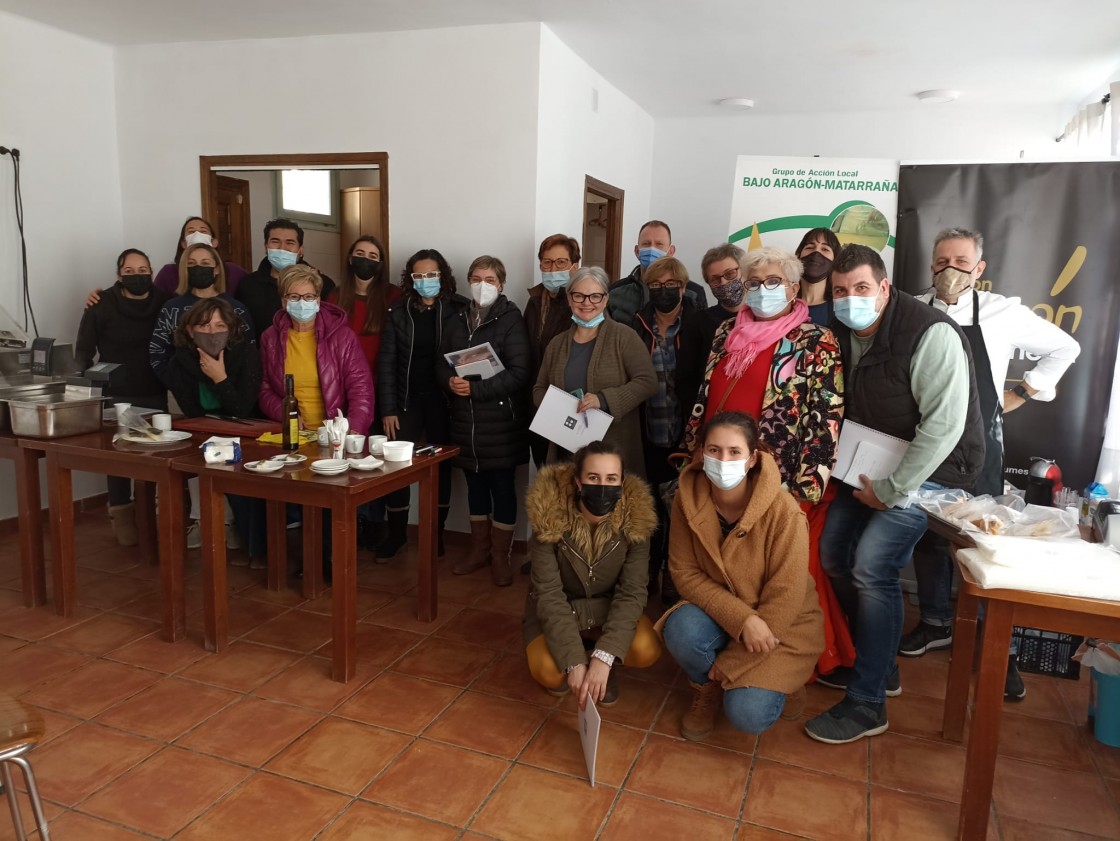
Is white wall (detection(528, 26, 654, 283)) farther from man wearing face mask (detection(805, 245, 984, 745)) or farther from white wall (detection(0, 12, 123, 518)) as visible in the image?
white wall (detection(0, 12, 123, 518))

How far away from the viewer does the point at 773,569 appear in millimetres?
2361

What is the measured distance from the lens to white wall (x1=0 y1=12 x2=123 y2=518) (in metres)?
4.16

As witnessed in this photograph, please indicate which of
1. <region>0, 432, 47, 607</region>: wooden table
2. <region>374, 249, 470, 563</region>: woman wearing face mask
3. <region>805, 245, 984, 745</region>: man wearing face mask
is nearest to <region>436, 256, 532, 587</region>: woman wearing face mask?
<region>374, 249, 470, 563</region>: woman wearing face mask

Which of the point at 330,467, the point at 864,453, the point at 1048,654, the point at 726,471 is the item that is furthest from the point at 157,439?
the point at 1048,654

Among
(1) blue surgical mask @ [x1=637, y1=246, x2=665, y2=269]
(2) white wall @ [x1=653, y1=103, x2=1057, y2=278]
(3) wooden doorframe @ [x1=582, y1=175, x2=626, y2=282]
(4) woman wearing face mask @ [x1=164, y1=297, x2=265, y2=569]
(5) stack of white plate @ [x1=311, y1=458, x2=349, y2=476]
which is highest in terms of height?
(2) white wall @ [x1=653, y1=103, x2=1057, y2=278]

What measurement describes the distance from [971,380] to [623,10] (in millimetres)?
2395

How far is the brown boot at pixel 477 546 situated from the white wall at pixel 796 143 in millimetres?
3073

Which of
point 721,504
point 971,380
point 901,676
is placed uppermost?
point 971,380

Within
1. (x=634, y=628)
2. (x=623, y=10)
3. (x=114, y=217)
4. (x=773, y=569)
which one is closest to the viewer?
(x=773, y=569)

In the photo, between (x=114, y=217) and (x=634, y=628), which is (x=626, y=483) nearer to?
(x=634, y=628)

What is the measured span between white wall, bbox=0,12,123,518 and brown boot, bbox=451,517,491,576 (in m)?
2.51

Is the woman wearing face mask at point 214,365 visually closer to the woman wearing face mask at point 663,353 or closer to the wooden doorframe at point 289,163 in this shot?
the wooden doorframe at point 289,163

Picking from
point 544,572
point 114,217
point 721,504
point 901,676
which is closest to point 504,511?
point 544,572

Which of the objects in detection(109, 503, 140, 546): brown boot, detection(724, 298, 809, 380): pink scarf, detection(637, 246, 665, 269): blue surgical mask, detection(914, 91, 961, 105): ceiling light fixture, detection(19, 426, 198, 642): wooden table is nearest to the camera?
detection(724, 298, 809, 380): pink scarf
